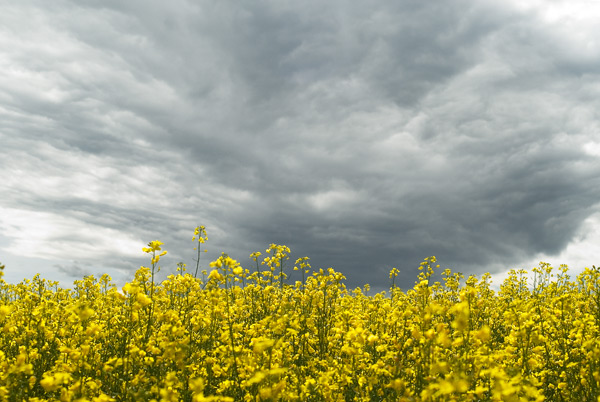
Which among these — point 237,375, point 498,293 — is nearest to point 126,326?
point 237,375

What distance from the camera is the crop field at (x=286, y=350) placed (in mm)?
→ 4438

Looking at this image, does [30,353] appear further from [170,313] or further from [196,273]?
[196,273]

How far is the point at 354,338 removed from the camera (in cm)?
515

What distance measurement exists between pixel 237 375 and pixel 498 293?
39.9 feet

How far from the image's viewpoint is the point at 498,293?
14.8 metres

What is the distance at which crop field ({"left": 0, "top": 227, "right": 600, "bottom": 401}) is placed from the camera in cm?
444

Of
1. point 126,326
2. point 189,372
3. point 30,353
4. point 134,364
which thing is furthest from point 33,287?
point 189,372

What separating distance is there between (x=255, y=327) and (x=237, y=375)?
113cm

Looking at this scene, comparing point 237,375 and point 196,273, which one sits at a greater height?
point 196,273

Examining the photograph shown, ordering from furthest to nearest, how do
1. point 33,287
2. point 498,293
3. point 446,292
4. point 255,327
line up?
point 498,293 → point 446,292 → point 33,287 → point 255,327

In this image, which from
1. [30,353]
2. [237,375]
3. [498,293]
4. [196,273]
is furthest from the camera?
[498,293]

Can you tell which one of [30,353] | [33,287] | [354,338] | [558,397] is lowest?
[558,397]

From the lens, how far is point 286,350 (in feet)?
21.9

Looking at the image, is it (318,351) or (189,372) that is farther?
(318,351)
